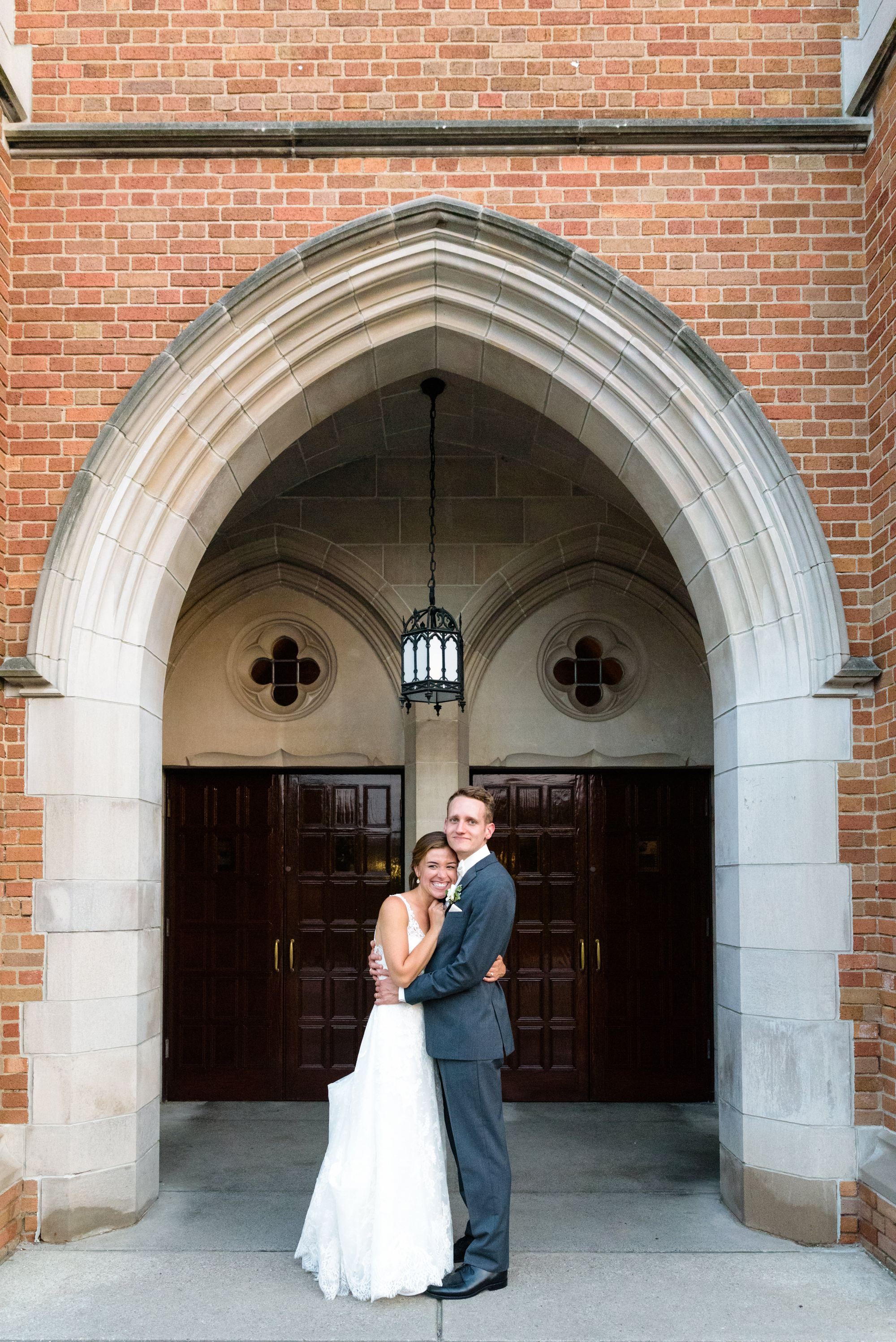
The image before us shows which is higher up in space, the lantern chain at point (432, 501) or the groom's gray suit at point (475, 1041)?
the lantern chain at point (432, 501)

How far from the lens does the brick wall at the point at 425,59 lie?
500cm

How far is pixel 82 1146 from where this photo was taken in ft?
15.0

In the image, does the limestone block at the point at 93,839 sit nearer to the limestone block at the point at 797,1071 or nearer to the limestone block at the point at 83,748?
the limestone block at the point at 83,748

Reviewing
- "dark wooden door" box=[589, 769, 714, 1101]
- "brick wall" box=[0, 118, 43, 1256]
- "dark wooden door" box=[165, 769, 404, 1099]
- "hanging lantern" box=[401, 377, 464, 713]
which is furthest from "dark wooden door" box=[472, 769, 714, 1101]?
"brick wall" box=[0, 118, 43, 1256]

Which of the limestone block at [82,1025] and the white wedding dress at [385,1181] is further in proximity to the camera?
the limestone block at [82,1025]

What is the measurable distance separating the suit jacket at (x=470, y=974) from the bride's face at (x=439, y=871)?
75 millimetres

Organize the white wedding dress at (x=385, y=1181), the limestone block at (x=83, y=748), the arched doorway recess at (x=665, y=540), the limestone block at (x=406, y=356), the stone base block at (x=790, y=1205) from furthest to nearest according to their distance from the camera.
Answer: the limestone block at (x=406, y=356), the limestone block at (x=83, y=748), the arched doorway recess at (x=665, y=540), the stone base block at (x=790, y=1205), the white wedding dress at (x=385, y=1181)

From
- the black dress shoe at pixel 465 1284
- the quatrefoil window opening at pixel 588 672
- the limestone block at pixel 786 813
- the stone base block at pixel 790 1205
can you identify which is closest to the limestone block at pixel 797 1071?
the stone base block at pixel 790 1205

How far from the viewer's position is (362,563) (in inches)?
278

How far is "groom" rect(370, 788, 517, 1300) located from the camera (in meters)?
3.95

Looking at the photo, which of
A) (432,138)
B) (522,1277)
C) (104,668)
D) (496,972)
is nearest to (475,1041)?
(496,972)

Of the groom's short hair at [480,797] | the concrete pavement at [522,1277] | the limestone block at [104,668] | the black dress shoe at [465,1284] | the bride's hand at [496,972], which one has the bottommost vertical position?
the concrete pavement at [522,1277]

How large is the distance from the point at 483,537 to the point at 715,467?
2.47m

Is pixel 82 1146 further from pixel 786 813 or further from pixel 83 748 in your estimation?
pixel 786 813
